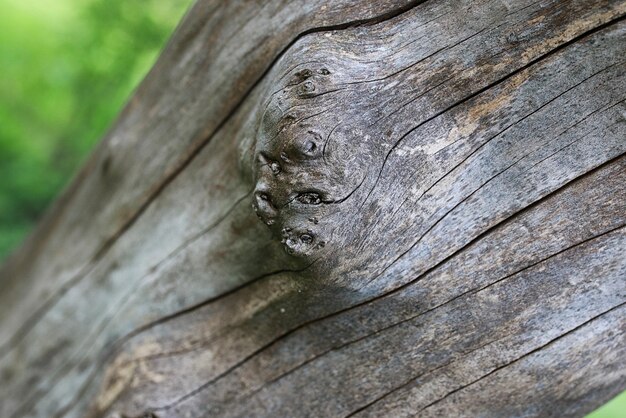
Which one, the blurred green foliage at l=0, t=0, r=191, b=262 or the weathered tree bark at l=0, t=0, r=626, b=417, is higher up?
the blurred green foliage at l=0, t=0, r=191, b=262

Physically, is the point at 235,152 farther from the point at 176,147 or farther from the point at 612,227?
the point at 612,227

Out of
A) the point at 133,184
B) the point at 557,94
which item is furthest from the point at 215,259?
the point at 557,94

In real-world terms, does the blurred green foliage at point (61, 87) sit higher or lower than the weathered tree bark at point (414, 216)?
higher

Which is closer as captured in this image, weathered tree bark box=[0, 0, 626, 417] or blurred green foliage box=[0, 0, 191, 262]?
weathered tree bark box=[0, 0, 626, 417]

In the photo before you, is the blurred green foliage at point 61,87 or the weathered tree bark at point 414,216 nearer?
the weathered tree bark at point 414,216

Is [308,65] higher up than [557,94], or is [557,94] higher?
[308,65]
